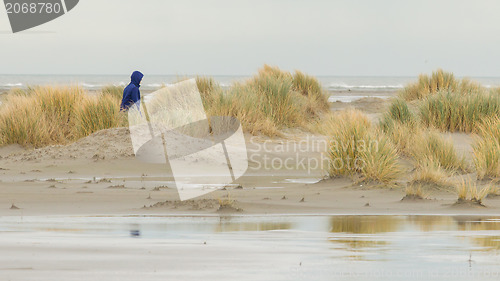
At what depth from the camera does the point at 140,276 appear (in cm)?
579

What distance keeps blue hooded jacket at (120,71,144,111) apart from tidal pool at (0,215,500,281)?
27.8ft

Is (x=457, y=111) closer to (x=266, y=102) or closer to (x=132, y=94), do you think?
(x=266, y=102)

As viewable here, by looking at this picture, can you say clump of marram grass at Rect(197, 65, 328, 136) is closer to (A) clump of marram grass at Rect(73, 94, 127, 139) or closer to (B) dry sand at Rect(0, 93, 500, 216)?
(B) dry sand at Rect(0, 93, 500, 216)

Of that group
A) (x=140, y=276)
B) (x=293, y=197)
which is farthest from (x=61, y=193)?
(x=140, y=276)

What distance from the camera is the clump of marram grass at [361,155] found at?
1264 centimetres

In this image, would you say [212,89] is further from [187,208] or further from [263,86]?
[187,208]

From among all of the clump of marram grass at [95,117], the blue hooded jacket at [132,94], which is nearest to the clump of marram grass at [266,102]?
the blue hooded jacket at [132,94]

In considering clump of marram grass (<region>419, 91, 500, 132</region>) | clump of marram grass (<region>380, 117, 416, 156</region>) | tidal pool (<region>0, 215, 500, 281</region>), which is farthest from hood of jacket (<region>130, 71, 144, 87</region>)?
tidal pool (<region>0, 215, 500, 281</region>)

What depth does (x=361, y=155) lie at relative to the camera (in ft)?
42.2

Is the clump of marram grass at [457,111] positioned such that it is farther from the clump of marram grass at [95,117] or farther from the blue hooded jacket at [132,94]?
the clump of marram grass at [95,117]

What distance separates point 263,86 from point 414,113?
460 cm

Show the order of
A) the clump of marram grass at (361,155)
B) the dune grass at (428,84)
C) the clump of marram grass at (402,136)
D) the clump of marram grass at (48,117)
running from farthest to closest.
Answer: the dune grass at (428,84), the clump of marram grass at (48,117), the clump of marram grass at (402,136), the clump of marram grass at (361,155)

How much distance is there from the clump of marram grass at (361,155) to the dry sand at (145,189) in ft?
0.65

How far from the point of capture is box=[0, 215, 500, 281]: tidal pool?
596 cm
